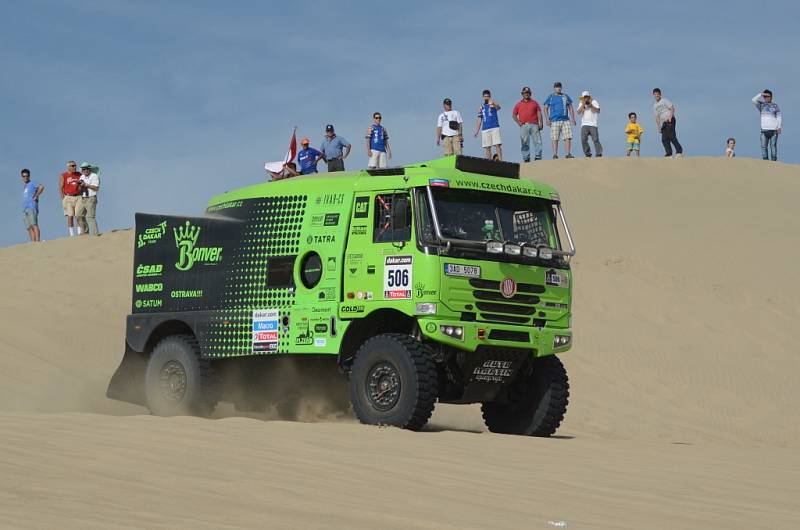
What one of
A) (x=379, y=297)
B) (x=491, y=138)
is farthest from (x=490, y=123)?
(x=379, y=297)

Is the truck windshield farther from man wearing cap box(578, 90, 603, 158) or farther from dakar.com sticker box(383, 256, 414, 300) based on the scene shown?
man wearing cap box(578, 90, 603, 158)

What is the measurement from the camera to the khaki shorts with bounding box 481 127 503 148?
27.4 m

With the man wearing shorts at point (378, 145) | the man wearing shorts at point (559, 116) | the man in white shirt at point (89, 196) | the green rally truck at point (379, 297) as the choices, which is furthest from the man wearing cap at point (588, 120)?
the green rally truck at point (379, 297)

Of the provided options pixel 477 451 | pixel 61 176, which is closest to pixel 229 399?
pixel 477 451

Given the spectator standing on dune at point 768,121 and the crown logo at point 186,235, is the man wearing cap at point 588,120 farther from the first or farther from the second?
the crown logo at point 186,235

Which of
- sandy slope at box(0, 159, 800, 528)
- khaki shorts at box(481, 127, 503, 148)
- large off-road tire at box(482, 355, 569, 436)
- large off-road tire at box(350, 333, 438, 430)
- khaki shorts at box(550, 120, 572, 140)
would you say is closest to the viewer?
sandy slope at box(0, 159, 800, 528)

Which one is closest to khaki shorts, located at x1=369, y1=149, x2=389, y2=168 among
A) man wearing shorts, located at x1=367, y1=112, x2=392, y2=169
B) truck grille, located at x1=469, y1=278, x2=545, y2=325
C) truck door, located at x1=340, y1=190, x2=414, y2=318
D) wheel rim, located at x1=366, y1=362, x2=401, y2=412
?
man wearing shorts, located at x1=367, y1=112, x2=392, y2=169

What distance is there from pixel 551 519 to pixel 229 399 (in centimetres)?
804

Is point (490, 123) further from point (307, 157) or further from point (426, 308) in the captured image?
point (426, 308)

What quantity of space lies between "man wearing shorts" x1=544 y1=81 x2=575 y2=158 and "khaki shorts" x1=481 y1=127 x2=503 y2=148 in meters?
1.36

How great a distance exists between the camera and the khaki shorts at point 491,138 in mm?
27406

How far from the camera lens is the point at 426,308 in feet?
44.0

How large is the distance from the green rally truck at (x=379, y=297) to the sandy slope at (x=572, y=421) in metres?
0.80

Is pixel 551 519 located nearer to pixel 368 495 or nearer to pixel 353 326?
pixel 368 495
